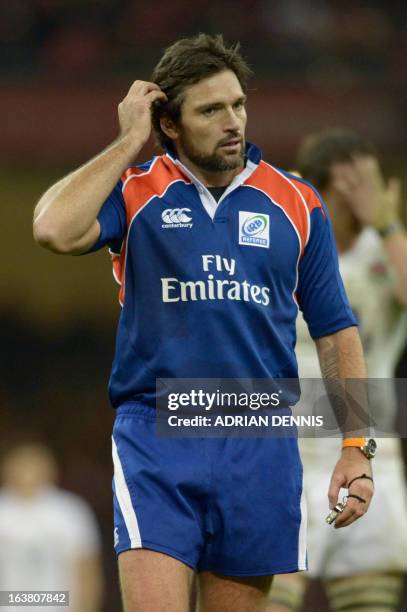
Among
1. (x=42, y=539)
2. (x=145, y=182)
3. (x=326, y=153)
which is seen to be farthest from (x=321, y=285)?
(x=42, y=539)

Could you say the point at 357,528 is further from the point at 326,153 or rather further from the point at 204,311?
the point at 204,311

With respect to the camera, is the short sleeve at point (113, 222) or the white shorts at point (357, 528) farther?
the white shorts at point (357, 528)

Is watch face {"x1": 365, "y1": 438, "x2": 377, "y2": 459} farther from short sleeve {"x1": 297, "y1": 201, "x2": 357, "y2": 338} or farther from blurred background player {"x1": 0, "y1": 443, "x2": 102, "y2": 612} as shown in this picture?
blurred background player {"x1": 0, "y1": 443, "x2": 102, "y2": 612}

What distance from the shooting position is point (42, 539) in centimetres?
960

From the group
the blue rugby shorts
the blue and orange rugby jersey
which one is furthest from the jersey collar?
the blue rugby shorts

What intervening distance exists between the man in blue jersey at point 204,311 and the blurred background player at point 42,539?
4.99 m

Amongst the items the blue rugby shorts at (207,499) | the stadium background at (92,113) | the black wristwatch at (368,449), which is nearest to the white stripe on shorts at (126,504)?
the blue rugby shorts at (207,499)

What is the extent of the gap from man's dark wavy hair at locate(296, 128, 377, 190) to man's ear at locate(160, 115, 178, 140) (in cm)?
189

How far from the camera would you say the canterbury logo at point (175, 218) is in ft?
13.9

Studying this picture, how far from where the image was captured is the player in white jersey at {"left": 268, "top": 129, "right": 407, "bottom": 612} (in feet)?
19.9

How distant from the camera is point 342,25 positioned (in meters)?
16.7

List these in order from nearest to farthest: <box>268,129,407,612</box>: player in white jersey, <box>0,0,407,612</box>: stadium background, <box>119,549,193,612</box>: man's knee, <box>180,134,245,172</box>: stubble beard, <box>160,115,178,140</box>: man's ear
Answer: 1. <box>119,549,193,612</box>: man's knee
2. <box>180,134,245,172</box>: stubble beard
3. <box>160,115,178,140</box>: man's ear
4. <box>268,129,407,612</box>: player in white jersey
5. <box>0,0,407,612</box>: stadium background

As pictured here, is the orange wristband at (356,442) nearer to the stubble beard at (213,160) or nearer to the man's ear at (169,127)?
the stubble beard at (213,160)

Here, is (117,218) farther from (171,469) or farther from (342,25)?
(342,25)
